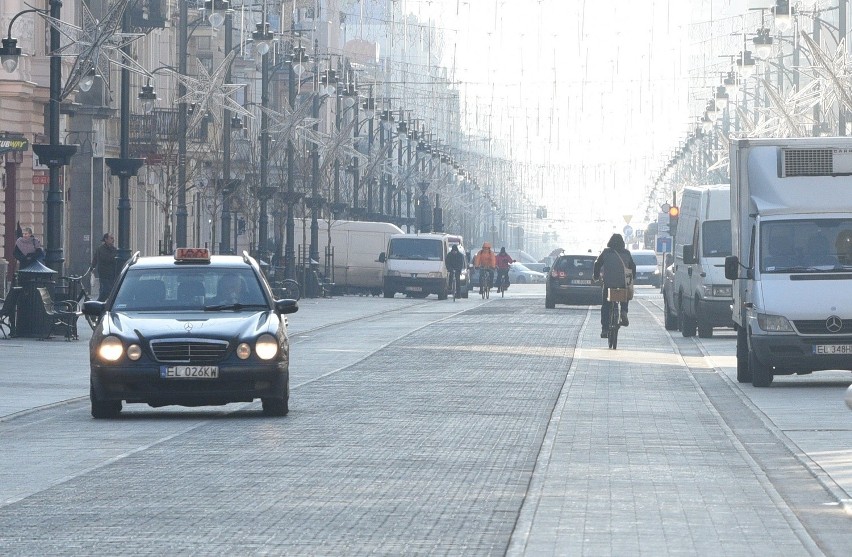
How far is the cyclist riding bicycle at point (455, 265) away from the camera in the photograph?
6088 centimetres

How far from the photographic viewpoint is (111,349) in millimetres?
17094

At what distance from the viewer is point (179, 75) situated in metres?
45.9

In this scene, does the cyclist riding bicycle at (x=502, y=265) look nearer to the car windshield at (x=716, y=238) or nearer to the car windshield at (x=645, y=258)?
the car windshield at (x=645, y=258)

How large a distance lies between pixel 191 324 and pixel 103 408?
110 cm

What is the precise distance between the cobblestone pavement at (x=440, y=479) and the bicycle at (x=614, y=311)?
782 centimetres

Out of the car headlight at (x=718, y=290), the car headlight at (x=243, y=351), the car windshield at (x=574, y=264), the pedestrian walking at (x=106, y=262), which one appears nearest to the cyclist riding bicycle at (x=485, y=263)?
the car windshield at (x=574, y=264)

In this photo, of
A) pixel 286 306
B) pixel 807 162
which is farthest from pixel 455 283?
pixel 286 306

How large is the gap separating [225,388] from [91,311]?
1670mm

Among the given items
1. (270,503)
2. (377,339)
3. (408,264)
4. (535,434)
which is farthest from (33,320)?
(408,264)

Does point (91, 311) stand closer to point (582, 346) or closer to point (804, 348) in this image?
point (804, 348)

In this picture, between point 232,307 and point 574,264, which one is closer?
point 232,307

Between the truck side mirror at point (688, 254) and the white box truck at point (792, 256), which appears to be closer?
the white box truck at point (792, 256)

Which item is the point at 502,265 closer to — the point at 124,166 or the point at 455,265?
the point at 455,265

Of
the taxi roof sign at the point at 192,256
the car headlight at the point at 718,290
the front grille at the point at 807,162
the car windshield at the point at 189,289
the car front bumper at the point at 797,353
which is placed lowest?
the car front bumper at the point at 797,353
